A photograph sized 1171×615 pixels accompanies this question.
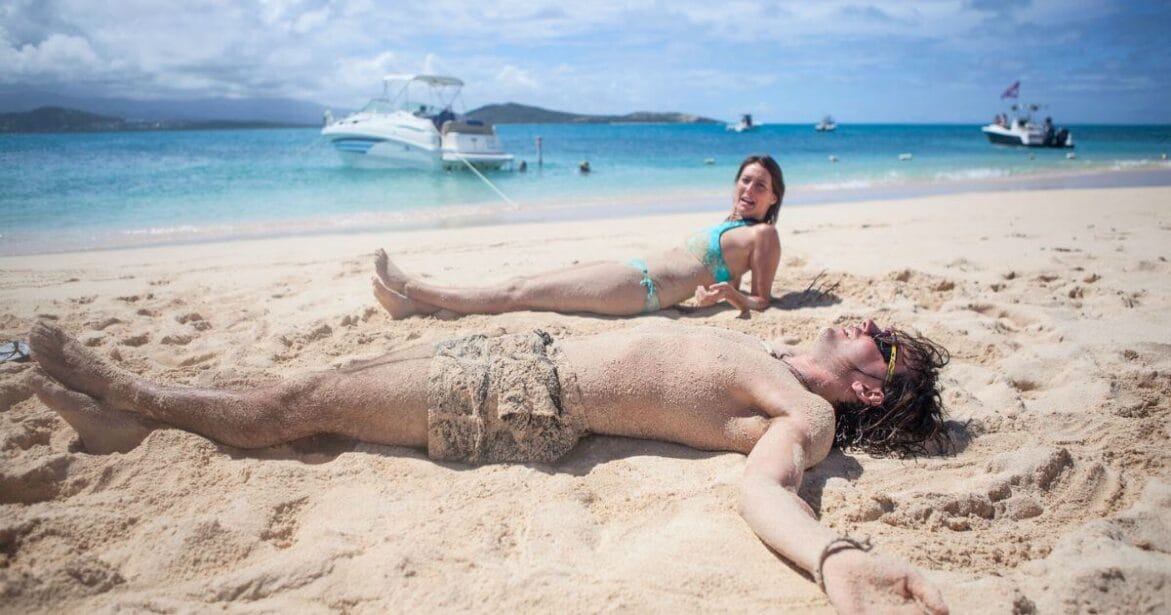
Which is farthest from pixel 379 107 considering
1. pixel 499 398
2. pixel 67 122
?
pixel 499 398

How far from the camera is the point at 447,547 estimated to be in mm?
1998

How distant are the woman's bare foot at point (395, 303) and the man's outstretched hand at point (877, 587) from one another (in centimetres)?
312

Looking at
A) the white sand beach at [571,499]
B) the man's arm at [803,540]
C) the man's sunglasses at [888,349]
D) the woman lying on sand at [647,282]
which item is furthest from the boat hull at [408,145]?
the man's arm at [803,540]

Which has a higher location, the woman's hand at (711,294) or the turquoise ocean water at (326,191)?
the turquoise ocean water at (326,191)

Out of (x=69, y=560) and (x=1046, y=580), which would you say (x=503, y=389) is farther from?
(x=1046, y=580)

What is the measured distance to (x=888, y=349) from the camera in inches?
104

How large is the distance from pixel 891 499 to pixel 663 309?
2.32m

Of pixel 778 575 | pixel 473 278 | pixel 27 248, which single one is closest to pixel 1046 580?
pixel 778 575

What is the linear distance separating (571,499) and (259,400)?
1.25 metres

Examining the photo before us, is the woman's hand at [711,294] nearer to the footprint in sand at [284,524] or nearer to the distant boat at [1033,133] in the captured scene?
the footprint in sand at [284,524]

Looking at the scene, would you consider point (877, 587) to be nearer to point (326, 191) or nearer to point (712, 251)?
point (712, 251)

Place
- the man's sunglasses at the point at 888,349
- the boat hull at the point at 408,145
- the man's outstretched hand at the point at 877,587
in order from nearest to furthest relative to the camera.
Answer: the man's outstretched hand at the point at 877,587 → the man's sunglasses at the point at 888,349 → the boat hull at the point at 408,145

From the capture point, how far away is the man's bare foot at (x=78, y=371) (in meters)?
2.49

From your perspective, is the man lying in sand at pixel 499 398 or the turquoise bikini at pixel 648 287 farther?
the turquoise bikini at pixel 648 287
